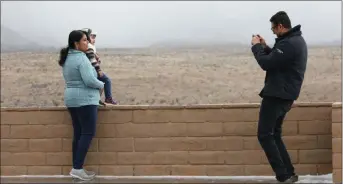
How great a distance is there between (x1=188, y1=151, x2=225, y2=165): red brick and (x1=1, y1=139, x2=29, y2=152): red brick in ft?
5.11

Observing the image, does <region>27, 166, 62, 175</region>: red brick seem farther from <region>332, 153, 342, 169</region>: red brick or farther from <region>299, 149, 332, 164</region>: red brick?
<region>332, 153, 342, 169</region>: red brick

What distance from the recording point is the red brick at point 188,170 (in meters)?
5.39

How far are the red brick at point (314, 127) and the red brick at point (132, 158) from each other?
143 centimetres

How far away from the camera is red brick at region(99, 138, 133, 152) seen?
5438 mm

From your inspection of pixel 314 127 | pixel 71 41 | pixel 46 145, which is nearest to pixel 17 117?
pixel 46 145

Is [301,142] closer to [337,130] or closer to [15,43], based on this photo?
[337,130]

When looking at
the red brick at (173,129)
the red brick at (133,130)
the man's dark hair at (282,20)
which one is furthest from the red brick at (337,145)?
the red brick at (133,130)

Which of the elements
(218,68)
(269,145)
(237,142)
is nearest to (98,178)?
(237,142)

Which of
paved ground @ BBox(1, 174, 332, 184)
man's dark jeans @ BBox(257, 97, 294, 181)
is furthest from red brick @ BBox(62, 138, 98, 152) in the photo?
man's dark jeans @ BBox(257, 97, 294, 181)

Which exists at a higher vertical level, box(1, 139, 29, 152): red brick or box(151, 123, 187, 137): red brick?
box(151, 123, 187, 137): red brick

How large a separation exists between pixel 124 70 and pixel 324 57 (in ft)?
8.61

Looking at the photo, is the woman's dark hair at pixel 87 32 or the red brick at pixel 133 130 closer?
the woman's dark hair at pixel 87 32

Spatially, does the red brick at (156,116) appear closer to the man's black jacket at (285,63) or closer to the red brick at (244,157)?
the red brick at (244,157)

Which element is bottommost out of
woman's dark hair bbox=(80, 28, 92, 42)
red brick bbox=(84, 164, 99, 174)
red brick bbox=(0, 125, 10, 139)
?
red brick bbox=(84, 164, 99, 174)
